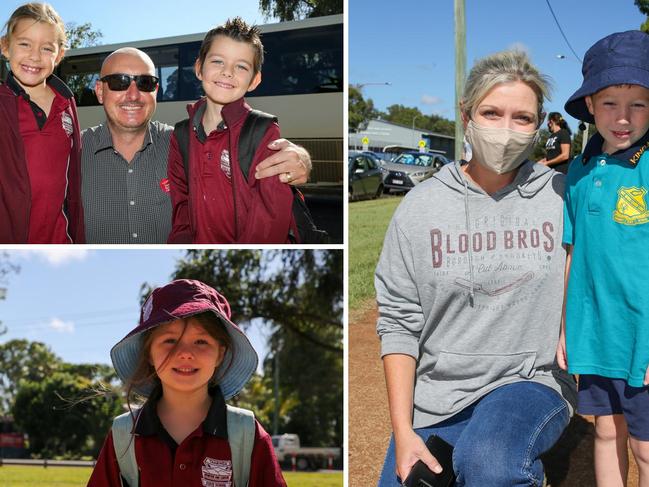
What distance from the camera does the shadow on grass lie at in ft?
11.9

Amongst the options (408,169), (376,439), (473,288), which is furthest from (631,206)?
(408,169)

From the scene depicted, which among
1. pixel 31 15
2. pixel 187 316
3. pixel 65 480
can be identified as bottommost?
pixel 65 480

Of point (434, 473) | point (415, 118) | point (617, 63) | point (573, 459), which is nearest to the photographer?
point (434, 473)

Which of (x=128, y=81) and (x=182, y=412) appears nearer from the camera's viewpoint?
(x=182, y=412)

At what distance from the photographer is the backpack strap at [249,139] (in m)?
3.38

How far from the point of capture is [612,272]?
2.46m

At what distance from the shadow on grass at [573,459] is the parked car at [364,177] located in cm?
1281

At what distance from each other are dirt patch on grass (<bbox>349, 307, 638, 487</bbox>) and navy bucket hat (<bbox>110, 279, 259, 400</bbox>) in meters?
1.49

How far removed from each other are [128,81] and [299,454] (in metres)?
25.4

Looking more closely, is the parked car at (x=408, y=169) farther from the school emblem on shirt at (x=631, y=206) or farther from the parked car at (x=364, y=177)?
the school emblem on shirt at (x=631, y=206)

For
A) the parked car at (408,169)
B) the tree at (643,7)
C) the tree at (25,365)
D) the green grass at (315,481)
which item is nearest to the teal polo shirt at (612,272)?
the green grass at (315,481)

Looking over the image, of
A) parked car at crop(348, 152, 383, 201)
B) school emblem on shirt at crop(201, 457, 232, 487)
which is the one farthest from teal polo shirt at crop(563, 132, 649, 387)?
parked car at crop(348, 152, 383, 201)

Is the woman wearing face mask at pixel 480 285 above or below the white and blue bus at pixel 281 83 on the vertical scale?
below

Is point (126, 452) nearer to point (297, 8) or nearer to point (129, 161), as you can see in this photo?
point (129, 161)
